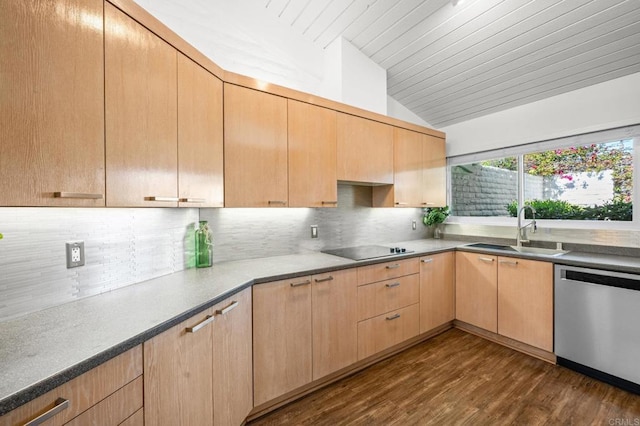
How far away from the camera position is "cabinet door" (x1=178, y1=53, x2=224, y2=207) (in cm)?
151

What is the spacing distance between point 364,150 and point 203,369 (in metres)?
2.15

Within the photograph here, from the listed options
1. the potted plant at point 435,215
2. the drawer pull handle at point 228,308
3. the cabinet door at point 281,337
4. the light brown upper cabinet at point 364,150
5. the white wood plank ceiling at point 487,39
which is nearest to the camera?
the drawer pull handle at point 228,308

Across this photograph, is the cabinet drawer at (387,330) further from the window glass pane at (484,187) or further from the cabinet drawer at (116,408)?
the window glass pane at (484,187)

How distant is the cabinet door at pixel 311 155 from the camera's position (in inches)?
86.0

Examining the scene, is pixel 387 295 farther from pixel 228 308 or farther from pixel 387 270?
pixel 228 308

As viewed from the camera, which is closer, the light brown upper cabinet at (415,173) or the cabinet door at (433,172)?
the light brown upper cabinet at (415,173)

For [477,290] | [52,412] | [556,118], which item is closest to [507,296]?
[477,290]

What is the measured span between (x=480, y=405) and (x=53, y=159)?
8.85 feet

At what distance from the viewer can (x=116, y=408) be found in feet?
2.87

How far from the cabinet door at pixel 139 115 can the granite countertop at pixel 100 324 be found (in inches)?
18.5

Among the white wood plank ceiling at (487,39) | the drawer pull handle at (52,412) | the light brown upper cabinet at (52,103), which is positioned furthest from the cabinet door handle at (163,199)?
the white wood plank ceiling at (487,39)

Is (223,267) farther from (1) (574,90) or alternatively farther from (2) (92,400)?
(1) (574,90)

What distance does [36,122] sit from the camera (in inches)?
35.1

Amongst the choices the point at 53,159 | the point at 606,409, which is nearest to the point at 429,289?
the point at 606,409
